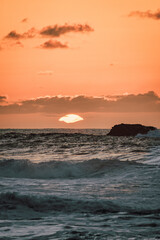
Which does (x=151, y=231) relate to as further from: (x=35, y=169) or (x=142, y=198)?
(x=35, y=169)

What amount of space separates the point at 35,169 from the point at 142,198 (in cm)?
966

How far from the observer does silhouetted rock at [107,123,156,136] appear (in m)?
98.9

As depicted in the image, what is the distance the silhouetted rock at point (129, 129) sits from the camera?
98856mm

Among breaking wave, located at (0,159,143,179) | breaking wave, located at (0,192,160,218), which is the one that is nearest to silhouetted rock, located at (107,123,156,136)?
breaking wave, located at (0,159,143,179)

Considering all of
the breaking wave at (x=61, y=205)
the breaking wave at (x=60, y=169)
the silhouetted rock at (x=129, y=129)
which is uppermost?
the silhouetted rock at (x=129, y=129)

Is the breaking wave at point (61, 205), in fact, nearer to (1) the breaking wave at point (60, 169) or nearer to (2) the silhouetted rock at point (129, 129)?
(1) the breaking wave at point (60, 169)

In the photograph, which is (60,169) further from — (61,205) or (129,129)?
(129,129)

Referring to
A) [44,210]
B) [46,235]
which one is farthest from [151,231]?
[44,210]

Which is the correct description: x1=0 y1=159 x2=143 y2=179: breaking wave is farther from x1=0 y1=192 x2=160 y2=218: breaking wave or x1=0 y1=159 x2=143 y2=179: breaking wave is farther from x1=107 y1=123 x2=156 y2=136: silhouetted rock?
x1=107 y1=123 x2=156 y2=136: silhouetted rock

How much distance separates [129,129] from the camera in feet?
332

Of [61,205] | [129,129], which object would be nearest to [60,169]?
[61,205]

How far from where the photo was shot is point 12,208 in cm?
823

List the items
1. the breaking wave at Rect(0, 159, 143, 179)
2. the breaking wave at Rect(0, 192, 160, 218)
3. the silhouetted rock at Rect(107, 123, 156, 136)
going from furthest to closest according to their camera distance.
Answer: the silhouetted rock at Rect(107, 123, 156, 136) < the breaking wave at Rect(0, 159, 143, 179) < the breaking wave at Rect(0, 192, 160, 218)

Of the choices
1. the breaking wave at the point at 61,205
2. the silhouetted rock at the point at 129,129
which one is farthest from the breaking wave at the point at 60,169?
the silhouetted rock at the point at 129,129
